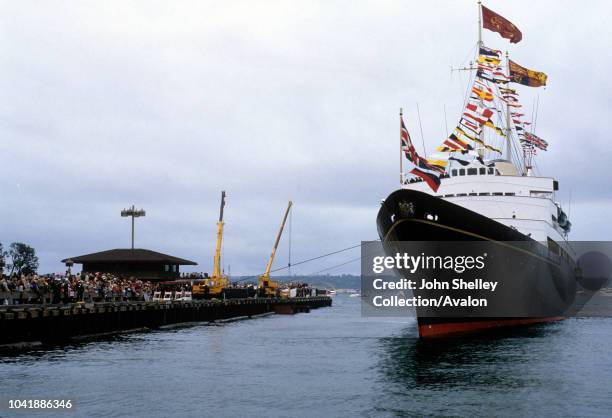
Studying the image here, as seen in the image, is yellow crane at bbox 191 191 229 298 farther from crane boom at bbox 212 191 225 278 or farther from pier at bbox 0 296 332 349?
pier at bbox 0 296 332 349

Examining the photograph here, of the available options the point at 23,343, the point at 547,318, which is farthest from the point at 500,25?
the point at 23,343

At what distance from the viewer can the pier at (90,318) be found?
4028 centimetres

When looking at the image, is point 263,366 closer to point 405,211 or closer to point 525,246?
point 405,211

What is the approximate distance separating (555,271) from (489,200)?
8.87 m

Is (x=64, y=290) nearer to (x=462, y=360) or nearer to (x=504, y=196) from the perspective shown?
(x=462, y=360)

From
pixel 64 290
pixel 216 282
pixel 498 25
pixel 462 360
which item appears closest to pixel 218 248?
pixel 216 282

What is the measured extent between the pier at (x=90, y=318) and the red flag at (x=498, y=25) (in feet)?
106

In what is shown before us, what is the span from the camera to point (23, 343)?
135ft

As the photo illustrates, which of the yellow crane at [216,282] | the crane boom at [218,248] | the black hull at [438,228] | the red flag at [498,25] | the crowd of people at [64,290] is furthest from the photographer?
the crane boom at [218,248]

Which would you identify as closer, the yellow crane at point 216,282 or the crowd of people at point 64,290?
the crowd of people at point 64,290

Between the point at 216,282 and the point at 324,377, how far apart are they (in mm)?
59730

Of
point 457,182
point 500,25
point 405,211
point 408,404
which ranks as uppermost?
point 500,25

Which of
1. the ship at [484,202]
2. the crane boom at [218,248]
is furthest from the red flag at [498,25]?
the crane boom at [218,248]

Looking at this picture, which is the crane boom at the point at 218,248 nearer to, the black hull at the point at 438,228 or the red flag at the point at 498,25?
the black hull at the point at 438,228
